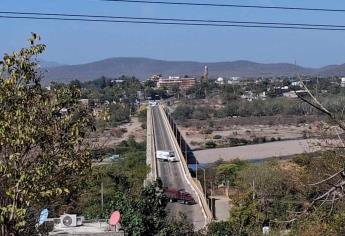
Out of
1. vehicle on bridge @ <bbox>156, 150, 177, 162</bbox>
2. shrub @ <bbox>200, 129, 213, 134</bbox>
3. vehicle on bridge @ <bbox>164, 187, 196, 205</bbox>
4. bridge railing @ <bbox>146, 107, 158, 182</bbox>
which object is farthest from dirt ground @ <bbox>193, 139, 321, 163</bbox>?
Result: vehicle on bridge @ <bbox>164, 187, 196, 205</bbox>

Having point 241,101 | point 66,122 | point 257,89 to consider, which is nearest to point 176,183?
point 66,122

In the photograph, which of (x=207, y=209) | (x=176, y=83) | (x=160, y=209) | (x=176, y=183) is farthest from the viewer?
(x=176, y=83)

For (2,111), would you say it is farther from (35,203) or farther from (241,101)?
(241,101)

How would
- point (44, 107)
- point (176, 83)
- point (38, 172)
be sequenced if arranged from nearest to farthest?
point (38, 172), point (44, 107), point (176, 83)

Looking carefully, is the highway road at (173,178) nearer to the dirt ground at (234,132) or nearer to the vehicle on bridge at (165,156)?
the vehicle on bridge at (165,156)

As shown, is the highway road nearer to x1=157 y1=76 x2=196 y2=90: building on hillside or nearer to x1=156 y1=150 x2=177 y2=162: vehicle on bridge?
x1=156 y1=150 x2=177 y2=162: vehicle on bridge

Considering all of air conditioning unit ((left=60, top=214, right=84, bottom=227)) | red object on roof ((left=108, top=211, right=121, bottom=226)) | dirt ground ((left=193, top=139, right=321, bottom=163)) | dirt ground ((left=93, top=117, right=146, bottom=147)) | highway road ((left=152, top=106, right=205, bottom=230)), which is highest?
red object on roof ((left=108, top=211, right=121, bottom=226))

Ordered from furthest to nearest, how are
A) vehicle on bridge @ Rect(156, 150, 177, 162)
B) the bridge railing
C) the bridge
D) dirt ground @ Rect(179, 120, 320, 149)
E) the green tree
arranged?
1. dirt ground @ Rect(179, 120, 320, 149)
2. vehicle on bridge @ Rect(156, 150, 177, 162)
3. the bridge railing
4. the bridge
5. the green tree

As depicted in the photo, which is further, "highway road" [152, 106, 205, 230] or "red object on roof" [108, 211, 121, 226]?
"highway road" [152, 106, 205, 230]

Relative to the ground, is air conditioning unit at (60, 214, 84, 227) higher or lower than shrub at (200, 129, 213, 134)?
higher
